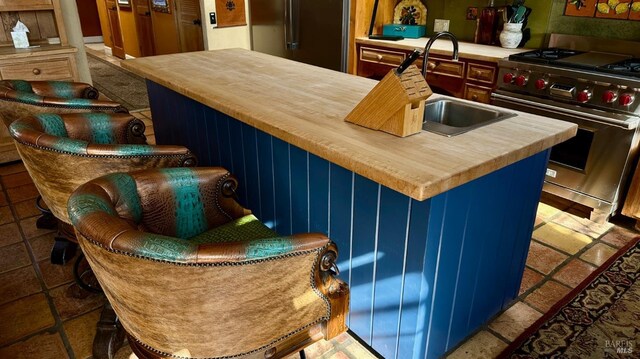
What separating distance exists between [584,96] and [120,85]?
5.70 m

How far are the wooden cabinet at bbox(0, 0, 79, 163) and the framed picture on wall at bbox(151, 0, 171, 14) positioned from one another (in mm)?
2548

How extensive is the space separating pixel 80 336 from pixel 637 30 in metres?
3.69

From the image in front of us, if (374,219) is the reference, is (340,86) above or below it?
above

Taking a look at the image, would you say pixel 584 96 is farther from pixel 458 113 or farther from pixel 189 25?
pixel 189 25

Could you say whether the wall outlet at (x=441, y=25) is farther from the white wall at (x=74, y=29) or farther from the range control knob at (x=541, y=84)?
the white wall at (x=74, y=29)

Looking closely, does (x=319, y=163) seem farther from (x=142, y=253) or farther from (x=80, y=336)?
(x=80, y=336)

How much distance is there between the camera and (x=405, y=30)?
4.07 meters

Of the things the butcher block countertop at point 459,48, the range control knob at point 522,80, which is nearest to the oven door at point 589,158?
the range control knob at point 522,80

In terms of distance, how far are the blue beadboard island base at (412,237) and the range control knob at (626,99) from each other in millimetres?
1223

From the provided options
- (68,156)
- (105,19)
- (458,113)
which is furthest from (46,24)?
(105,19)

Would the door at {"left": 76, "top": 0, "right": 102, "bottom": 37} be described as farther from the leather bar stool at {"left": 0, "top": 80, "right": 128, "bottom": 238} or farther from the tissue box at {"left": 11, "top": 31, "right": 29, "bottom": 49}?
the leather bar stool at {"left": 0, "top": 80, "right": 128, "bottom": 238}

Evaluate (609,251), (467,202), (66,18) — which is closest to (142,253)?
(467,202)

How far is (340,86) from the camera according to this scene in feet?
7.13

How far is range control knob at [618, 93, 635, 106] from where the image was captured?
99.0 inches
